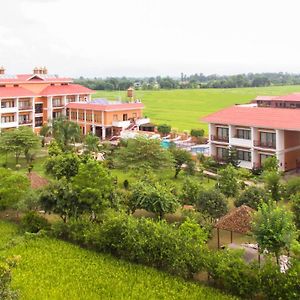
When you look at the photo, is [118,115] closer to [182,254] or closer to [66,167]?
[66,167]

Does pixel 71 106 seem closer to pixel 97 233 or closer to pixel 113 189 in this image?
pixel 113 189

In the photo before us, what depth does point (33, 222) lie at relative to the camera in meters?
19.4

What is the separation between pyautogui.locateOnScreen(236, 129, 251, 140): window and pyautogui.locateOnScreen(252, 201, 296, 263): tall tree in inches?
690

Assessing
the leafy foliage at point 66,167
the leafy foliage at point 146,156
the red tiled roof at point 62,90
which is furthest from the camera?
the red tiled roof at point 62,90

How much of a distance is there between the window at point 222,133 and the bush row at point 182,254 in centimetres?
1716

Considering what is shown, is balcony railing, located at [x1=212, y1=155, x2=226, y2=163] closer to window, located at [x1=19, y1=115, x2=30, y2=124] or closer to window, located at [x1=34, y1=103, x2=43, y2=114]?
window, located at [x1=19, y1=115, x2=30, y2=124]

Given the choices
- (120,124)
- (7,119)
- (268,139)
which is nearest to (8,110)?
(7,119)

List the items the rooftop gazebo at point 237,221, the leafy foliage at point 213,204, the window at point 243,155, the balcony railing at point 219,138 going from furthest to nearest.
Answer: the balcony railing at point 219,138, the window at point 243,155, the leafy foliage at point 213,204, the rooftop gazebo at point 237,221

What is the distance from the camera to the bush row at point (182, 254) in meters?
13.6

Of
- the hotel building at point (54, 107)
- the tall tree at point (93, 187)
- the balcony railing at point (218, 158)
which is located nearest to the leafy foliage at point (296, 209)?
the tall tree at point (93, 187)

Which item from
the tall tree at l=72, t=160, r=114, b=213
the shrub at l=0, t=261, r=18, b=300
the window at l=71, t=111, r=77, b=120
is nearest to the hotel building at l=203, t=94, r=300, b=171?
the tall tree at l=72, t=160, r=114, b=213

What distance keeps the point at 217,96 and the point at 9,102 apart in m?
49.2

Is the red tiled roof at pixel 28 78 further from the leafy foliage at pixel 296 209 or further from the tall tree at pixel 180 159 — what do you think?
the leafy foliage at pixel 296 209

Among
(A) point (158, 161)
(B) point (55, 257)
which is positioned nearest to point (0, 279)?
(B) point (55, 257)
